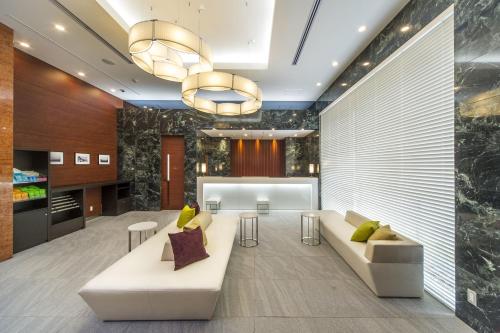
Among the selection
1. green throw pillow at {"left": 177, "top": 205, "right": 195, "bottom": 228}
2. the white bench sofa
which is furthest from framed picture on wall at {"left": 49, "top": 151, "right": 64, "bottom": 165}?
the white bench sofa

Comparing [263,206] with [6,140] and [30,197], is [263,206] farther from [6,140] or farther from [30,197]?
[6,140]

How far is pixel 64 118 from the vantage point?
5.14 metres

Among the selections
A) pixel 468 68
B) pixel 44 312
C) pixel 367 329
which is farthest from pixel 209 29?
pixel 367 329

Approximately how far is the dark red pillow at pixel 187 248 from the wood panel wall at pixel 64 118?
437 cm

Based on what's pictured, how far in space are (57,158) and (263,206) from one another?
5619mm

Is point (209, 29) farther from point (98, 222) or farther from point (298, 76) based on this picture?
point (98, 222)

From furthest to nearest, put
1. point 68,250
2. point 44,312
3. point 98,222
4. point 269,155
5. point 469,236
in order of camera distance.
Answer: point 269,155 → point 98,222 → point 68,250 → point 44,312 → point 469,236

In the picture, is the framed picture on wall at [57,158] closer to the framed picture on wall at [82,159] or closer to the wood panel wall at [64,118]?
the wood panel wall at [64,118]

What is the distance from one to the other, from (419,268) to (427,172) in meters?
1.17

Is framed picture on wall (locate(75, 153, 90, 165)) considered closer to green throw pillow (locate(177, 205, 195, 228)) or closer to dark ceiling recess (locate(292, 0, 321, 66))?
green throw pillow (locate(177, 205, 195, 228))

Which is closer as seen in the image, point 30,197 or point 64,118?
point 30,197

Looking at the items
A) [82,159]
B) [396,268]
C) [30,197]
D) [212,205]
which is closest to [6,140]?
[30,197]

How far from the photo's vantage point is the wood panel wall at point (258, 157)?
9.08 meters

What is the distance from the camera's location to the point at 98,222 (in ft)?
18.4
